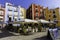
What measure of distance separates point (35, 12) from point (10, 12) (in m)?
12.6

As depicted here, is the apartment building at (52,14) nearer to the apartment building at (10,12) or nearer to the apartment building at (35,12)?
the apartment building at (35,12)

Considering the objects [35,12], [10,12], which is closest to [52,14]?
[35,12]

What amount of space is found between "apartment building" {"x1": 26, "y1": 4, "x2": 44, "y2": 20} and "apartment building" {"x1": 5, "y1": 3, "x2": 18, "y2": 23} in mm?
8530

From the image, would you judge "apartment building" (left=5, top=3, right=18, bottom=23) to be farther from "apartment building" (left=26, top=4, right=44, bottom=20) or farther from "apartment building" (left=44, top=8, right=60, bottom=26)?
"apartment building" (left=44, top=8, right=60, bottom=26)

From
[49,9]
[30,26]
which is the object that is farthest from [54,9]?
[30,26]

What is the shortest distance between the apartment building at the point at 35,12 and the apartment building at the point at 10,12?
28.0 feet

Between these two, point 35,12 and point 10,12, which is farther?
point 35,12

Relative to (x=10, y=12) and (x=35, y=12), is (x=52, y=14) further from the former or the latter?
(x=10, y=12)

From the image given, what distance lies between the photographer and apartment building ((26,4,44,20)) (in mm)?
51694

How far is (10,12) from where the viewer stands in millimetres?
43562

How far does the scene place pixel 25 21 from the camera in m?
24.3

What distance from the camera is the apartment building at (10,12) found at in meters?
42.3

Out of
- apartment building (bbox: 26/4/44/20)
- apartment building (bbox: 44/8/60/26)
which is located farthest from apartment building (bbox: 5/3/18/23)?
apartment building (bbox: 44/8/60/26)

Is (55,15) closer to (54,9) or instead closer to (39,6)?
(54,9)
